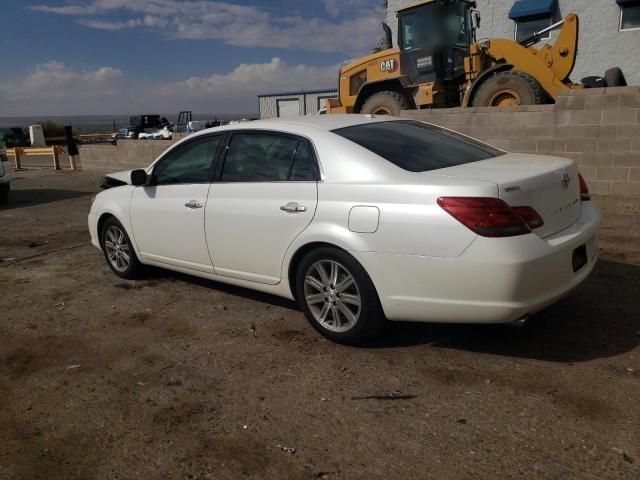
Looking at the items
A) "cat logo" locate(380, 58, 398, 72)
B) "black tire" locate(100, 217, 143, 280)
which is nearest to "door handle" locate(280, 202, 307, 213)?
"black tire" locate(100, 217, 143, 280)

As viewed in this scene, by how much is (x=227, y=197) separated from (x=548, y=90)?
8.51 m

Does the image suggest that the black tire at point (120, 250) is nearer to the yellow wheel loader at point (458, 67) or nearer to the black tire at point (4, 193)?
the black tire at point (4, 193)

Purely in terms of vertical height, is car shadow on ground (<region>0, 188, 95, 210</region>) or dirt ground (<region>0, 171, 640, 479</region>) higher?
car shadow on ground (<region>0, 188, 95, 210</region>)

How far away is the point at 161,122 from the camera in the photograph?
39.7 m

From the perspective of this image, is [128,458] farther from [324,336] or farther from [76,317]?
[76,317]

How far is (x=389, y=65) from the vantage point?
12.4 m

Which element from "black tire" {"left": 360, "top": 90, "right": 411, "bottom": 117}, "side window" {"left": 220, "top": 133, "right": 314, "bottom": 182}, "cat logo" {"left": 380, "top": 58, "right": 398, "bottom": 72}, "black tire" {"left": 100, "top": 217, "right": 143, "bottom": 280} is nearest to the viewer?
"side window" {"left": 220, "top": 133, "right": 314, "bottom": 182}

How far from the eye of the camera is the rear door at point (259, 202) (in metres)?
3.78

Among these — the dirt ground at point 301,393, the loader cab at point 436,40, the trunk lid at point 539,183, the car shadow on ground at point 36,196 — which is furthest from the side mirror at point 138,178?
the loader cab at point 436,40

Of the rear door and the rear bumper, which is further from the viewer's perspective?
the rear door

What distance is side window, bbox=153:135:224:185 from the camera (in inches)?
177

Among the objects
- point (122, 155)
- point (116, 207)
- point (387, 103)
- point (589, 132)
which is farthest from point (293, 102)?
point (116, 207)

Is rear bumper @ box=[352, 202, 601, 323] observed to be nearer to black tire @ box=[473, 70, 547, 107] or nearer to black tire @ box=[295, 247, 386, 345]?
black tire @ box=[295, 247, 386, 345]

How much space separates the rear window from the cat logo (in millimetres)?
8395
